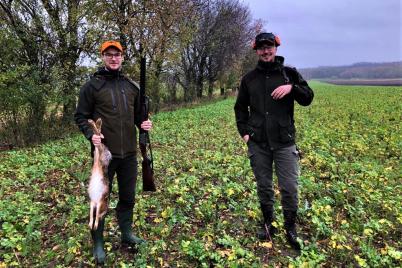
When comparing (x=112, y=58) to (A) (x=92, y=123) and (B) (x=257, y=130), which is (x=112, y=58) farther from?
(B) (x=257, y=130)

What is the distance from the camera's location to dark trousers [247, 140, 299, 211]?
5.27m

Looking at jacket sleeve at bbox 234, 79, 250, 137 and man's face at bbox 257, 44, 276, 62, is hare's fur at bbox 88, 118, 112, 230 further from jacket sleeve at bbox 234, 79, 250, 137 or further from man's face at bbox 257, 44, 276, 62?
man's face at bbox 257, 44, 276, 62

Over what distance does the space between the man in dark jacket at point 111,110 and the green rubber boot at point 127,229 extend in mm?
400

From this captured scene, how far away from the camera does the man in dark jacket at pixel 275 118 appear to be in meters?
5.16

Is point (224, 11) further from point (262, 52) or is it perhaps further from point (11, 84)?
point (262, 52)

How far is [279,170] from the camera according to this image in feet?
17.5

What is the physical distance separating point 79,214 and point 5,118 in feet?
32.4

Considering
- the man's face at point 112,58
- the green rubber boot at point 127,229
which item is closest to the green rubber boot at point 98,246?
the green rubber boot at point 127,229

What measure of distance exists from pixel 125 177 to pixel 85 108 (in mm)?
1043

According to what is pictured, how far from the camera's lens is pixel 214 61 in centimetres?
4469

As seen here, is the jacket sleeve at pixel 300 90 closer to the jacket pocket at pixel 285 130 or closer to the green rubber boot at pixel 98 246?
the jacket pocket at pixel 285 130

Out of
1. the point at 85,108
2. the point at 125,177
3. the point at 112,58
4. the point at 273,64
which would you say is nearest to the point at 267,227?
the point at 125,177

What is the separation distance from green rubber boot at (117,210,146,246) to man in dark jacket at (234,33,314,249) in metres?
1.89

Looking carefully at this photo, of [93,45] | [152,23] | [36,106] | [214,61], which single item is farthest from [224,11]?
[36,106]
